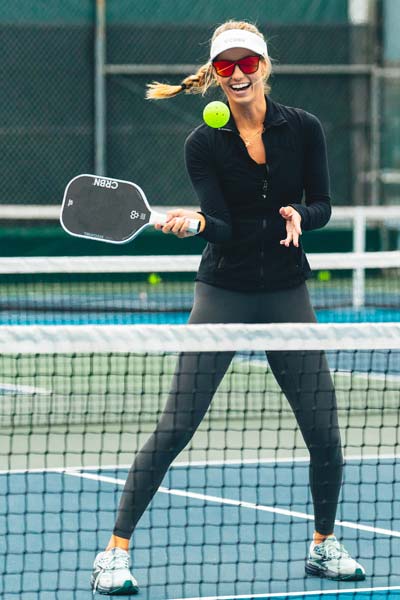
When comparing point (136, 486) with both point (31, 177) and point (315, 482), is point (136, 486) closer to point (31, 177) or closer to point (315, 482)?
point (315, 482)

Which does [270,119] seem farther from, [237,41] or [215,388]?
[215,388]

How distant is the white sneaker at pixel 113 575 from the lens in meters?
4.17

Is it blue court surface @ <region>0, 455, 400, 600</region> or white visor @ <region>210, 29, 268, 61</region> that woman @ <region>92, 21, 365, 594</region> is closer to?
white visor @ <region>210, 29, 268, 61</region>

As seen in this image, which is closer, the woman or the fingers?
the fingers

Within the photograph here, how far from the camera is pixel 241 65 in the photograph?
4.16 metres

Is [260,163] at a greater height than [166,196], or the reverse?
[166,196]

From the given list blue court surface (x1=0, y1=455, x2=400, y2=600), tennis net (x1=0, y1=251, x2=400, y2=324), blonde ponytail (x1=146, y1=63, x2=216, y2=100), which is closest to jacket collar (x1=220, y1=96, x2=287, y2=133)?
blonde ponytail (x1=146, y1=63, x2=216, y2=100)

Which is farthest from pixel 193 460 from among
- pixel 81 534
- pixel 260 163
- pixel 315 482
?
pixel 260 163

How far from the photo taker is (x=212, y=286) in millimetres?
4340

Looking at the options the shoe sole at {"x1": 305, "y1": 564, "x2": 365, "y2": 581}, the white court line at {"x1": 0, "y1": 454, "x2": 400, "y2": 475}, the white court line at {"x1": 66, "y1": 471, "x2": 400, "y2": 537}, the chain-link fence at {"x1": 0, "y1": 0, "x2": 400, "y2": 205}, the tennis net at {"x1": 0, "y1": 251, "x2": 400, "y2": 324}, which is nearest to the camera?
the shoe sole at {"x1": 305, "y1": 564, "x2": 365, "y2": 581}

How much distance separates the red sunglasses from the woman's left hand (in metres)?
0.47

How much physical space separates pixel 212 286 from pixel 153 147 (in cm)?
1309

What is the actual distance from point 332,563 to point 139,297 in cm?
1070

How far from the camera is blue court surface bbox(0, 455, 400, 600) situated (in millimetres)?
4305
